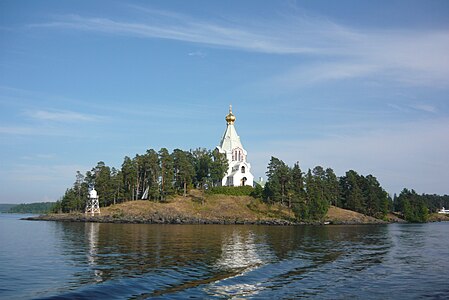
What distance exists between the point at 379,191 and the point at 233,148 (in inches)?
2232

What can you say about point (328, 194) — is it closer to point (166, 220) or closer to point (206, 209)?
point (206, 209)

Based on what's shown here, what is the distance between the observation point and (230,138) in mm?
143000

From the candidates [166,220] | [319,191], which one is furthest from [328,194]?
[166,220]

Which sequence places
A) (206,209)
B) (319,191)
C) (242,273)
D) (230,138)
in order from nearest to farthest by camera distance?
1. (242,273)
2. (206,209)
3. (319,191)
4. (230,138)

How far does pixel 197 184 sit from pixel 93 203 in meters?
35.4

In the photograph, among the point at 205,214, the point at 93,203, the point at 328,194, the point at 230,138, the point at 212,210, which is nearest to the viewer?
the point at 205,214

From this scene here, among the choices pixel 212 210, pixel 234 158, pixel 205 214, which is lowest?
pixel 205 214

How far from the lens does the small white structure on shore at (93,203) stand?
112m

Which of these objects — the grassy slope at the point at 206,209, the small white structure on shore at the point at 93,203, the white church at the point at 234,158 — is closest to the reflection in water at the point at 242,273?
the grassy slope at the point at 206,209

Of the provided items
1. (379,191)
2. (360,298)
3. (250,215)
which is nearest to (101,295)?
(360,298)

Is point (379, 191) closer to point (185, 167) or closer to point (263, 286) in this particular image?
point (185, 167)

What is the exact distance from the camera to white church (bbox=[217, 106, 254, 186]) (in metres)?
137

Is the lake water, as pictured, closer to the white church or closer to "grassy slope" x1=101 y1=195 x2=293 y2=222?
"grassy slope" x1=101 y1=195 x2=293 y2=222

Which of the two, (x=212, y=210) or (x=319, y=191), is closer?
(x=212, y=210)
